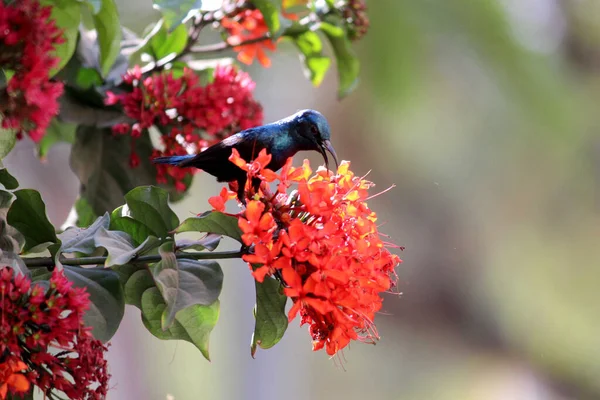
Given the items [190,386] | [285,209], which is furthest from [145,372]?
[285,209]

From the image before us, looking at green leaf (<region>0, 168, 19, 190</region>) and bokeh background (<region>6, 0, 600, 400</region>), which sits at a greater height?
green leaf (<region>0, 168, 19, 190</region>)

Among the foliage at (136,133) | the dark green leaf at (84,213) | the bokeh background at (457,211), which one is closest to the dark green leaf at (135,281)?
the foliage at (136,133)

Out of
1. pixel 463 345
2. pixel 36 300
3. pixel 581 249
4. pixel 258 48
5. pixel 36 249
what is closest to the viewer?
pixel 36 300

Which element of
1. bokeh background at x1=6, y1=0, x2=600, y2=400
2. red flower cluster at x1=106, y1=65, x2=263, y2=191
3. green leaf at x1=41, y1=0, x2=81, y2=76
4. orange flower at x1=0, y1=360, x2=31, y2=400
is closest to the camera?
orange flower at x1=0, y1=360, x2=31, y2=400

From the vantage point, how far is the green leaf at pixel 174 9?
0.73 meters

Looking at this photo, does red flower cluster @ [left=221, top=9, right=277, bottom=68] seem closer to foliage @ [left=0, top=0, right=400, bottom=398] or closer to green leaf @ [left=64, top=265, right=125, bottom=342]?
foliage @ [left=0, top=0, right=400, bottom=398]

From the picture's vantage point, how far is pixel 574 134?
2027mm

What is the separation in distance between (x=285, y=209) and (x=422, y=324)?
154 centimetres

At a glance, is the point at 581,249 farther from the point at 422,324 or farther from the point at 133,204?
the point at 133,204

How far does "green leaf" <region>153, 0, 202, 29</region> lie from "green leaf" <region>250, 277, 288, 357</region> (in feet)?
1.05

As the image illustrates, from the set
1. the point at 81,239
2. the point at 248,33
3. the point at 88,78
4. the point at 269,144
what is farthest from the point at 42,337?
the point at 248,33

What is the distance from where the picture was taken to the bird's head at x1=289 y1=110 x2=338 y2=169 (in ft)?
1.98

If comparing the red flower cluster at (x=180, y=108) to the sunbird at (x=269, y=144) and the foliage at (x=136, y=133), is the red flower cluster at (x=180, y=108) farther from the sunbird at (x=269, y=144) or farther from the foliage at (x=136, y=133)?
the sunbird at (x=269, y=144)

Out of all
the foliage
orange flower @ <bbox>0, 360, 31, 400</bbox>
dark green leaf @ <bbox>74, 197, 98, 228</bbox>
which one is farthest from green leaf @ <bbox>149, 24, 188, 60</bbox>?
orange flower @ <bbox>0, 360, 31, 400</bbox>
